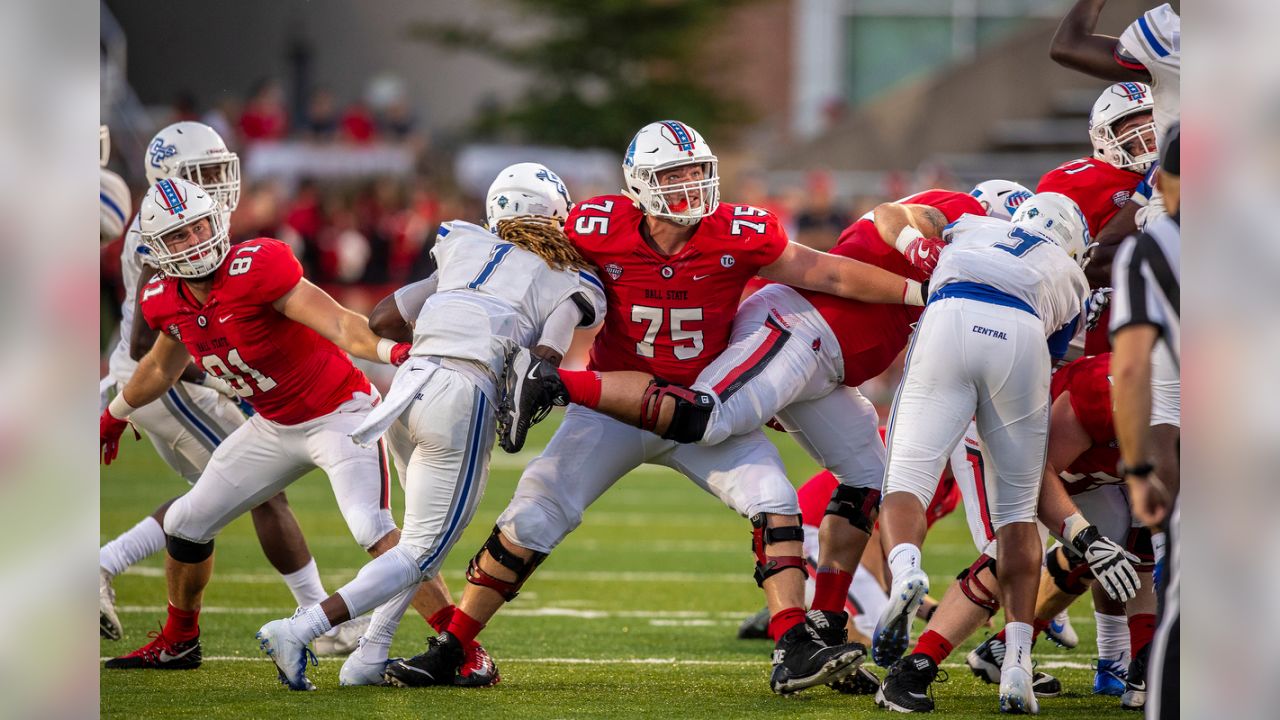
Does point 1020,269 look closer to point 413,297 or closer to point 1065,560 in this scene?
point 1065,560

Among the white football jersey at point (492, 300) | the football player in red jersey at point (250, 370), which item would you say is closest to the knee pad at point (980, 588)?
the white football jersey at point (492, 300)

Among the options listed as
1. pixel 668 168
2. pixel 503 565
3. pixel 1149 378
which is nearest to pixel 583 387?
pixel 503 565

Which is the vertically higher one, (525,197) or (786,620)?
(525,197)

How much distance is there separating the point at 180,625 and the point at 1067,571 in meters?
3.24

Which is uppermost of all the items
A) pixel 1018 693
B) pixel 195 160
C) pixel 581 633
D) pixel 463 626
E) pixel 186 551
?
pixel 195 160

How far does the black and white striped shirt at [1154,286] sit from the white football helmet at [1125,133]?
2095 millimetres

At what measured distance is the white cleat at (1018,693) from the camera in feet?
15.8

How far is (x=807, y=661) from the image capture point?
192 inches

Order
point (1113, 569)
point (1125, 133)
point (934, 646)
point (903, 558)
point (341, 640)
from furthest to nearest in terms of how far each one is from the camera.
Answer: point (341, 640), point (1125, 133), point (934, 646), point (1113, 569), point (903, 558)

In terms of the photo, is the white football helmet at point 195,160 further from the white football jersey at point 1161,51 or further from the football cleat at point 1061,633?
the football cleat at point 1061,633

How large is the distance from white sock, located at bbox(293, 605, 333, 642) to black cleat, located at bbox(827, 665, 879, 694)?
1.76 meters

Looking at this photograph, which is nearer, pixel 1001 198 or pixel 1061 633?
pixel 1001 198
